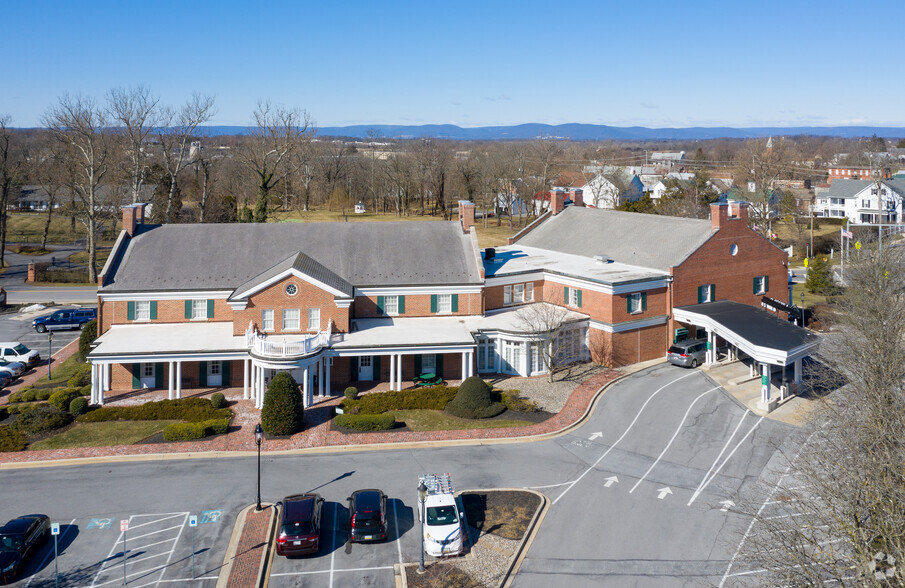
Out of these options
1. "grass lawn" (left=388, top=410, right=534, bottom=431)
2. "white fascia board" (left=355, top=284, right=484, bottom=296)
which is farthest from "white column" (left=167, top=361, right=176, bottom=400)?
"grass lawn" (left=388, top=410, right=534, bottom=431)

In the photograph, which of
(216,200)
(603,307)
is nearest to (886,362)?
(603,307)

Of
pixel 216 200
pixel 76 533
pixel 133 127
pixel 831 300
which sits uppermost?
pixel 133 127

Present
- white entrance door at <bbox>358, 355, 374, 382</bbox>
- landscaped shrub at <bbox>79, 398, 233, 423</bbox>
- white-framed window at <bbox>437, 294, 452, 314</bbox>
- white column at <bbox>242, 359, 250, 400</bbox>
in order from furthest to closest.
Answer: white-framed window at <bbox>437, 294, 452, 314</bbox>
white entrance door at <bbox>358, 355, 374, 382</bbox>
white column at <bbox>242, 359, 250, 400</bbox>
landscaped shrub at <bbox>79, 398, 233, 423</bbox>

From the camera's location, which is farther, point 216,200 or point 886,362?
point 216,200

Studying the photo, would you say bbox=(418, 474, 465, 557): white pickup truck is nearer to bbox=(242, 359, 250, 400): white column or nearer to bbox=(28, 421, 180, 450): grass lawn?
bbox=(28, 421, 180, 450): grass lawn

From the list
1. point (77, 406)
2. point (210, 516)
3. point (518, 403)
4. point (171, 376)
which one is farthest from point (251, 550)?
point (171, 376)

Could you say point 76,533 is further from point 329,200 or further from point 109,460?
point 329,200
